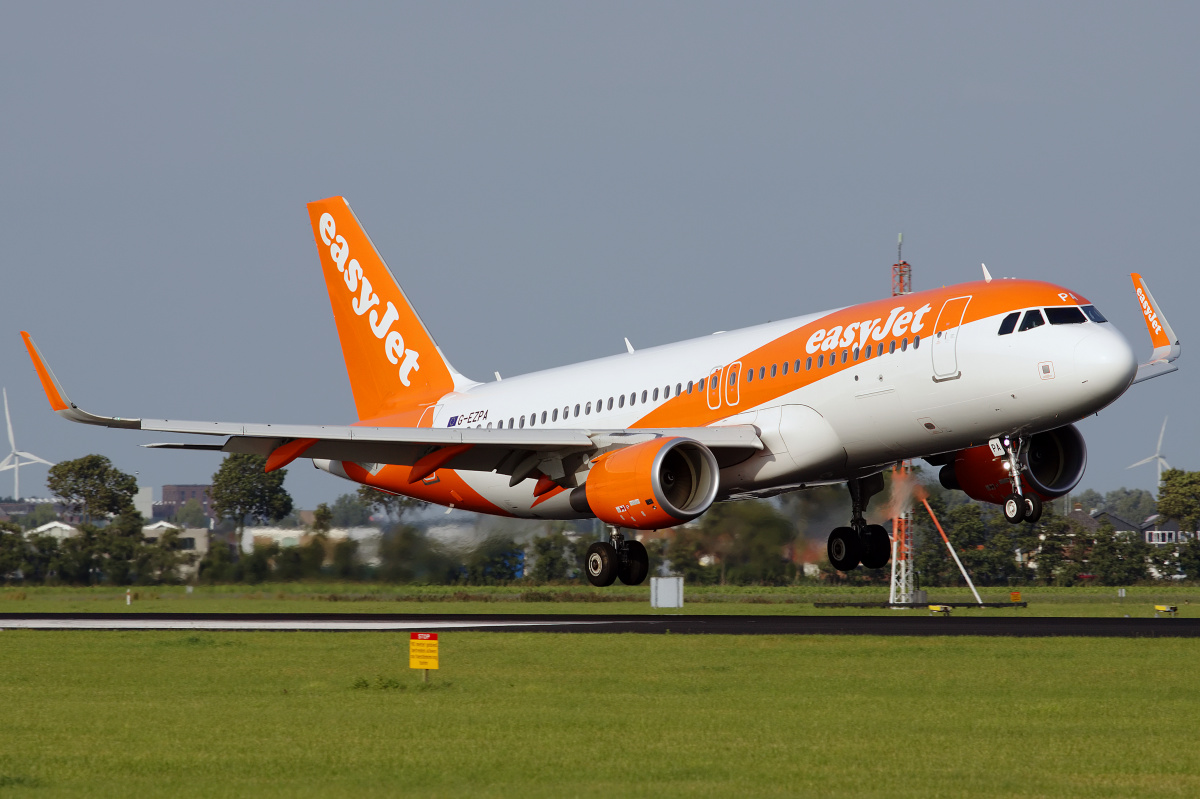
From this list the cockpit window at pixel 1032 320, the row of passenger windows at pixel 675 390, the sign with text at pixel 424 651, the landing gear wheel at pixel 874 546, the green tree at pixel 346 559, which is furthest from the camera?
the green tree at pixel 346 559

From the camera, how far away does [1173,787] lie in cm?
1700

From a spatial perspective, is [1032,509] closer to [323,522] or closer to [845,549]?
[845,549]

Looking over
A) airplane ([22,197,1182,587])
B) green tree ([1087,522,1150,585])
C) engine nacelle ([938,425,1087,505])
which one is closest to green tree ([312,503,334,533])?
airplane ([22,197,1182,587])

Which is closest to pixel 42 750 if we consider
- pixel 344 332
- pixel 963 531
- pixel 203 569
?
pixel 344 332

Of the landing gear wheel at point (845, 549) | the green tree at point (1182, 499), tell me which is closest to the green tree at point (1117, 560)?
the green tree at point (1182, 499)

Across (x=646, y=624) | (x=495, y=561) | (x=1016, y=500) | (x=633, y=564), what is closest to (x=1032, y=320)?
(x=1016, y=500)

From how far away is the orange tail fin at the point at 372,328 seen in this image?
150 feet

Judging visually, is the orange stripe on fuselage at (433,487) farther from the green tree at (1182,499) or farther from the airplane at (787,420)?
the green tree at (1182,499)

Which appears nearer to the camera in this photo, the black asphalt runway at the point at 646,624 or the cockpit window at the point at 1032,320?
the cockpit window at the point at 1032,320

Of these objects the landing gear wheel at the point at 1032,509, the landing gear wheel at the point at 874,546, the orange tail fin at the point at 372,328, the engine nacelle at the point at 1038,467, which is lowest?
the landing gear wheel at the point at 874,546

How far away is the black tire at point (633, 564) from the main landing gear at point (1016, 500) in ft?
28.6

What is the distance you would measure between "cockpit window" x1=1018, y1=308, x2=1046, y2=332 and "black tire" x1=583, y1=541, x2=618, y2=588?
37.7 ft

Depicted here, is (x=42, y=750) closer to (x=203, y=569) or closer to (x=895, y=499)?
(x=895, y=499)

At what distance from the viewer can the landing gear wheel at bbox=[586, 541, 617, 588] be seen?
36312mm
